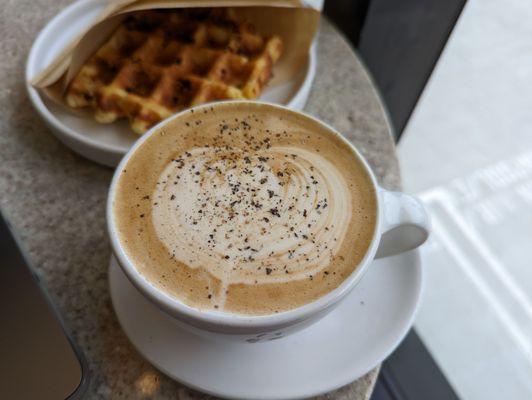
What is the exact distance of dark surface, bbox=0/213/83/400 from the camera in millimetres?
448

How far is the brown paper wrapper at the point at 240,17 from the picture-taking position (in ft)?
2.42

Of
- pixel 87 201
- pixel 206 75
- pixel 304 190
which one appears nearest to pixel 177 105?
pixel 206 75

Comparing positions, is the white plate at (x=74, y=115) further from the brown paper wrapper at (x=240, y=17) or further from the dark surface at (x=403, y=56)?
the dark surface at (x=403, y=56)

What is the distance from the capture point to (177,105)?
0.78 m

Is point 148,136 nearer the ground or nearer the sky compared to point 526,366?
nearer the sky

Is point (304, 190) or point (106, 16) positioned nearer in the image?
point (304, 190)

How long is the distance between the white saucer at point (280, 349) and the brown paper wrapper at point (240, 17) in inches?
12.8

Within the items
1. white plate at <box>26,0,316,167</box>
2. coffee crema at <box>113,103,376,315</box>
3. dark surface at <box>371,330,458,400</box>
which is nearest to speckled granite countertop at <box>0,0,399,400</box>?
white plate at <box>26,0,316,167</box>

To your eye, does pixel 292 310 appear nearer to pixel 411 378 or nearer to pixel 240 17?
pixel 240 17

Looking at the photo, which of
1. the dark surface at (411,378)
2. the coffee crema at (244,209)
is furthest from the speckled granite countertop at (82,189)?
the dark surface at (411,378)

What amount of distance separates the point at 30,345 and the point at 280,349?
0.73 feet

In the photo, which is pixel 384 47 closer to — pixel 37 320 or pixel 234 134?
pixel 234 134

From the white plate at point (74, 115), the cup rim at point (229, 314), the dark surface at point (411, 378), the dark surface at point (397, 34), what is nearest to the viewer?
the cup rim at point (229, 314)

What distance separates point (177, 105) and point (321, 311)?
44cm
